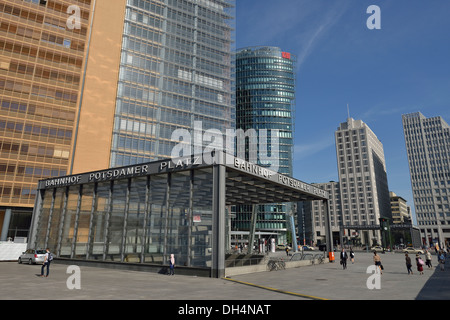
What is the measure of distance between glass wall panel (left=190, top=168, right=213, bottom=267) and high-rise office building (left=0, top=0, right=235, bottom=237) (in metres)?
40.5

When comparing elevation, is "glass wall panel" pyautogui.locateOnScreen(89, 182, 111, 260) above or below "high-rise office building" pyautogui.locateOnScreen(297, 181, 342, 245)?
below

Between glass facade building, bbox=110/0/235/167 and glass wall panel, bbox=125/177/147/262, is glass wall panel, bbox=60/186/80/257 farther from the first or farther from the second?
glass facade building, bbox=110/0/235/167

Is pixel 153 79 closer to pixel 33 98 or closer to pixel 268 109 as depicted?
pixel 33 98

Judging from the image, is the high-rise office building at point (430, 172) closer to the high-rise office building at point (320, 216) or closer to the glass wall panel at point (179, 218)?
the high-rise office building at point (320, 216)

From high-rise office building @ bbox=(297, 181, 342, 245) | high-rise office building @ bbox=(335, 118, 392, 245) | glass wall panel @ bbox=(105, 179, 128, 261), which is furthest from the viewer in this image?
high-rise office building @ bbox=(297, 181, 342, 245)

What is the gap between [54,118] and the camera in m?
55.1

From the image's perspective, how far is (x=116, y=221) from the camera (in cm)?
2900

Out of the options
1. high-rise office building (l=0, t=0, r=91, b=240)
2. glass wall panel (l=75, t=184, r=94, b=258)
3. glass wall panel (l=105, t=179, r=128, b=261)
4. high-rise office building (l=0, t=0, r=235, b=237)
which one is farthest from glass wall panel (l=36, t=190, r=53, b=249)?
high-rise office building (l=0, t=0, r=235, b=237)

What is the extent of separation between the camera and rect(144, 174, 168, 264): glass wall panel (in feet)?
83.0

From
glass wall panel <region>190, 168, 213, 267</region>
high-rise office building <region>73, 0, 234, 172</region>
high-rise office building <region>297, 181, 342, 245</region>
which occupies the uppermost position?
high-rise office building <region>73, 0, 234, 172</region>

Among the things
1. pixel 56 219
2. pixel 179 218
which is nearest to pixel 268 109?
pixel 56 219

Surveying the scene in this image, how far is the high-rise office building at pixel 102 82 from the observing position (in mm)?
52344
